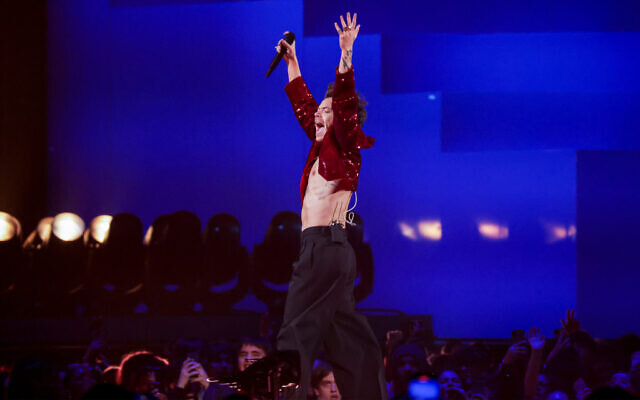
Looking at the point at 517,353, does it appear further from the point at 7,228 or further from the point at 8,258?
the point at 7,228

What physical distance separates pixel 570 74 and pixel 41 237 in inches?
213

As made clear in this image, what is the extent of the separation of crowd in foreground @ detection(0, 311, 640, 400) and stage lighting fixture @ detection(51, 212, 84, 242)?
1.98 meters

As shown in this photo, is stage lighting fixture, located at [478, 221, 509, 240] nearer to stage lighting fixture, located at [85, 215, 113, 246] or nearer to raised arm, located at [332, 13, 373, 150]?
stage lighting fixture, located at [85, 215, 113, 246]

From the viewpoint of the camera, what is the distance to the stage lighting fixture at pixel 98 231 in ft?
24.1

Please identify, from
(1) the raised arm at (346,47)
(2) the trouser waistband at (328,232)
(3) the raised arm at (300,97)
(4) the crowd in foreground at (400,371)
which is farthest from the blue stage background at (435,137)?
(1) the raised arm at (346,47)

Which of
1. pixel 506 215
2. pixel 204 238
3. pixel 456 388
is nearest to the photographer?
pixel 456 388

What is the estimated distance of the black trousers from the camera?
11.7 ft

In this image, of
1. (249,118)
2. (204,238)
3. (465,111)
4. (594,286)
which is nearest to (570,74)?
(465,111)

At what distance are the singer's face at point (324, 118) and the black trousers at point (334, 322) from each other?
53cm

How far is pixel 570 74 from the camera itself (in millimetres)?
7824

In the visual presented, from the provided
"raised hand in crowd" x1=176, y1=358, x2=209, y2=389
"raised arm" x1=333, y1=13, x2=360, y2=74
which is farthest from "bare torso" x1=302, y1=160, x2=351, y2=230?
"raised hand in crowd" x1=176, y1=358, x2=209, y2=389

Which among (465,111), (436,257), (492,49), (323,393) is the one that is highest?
(492,49)

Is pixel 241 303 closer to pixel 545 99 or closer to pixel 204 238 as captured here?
pixel 204 238

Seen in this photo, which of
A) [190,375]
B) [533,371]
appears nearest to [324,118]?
[190,375]
